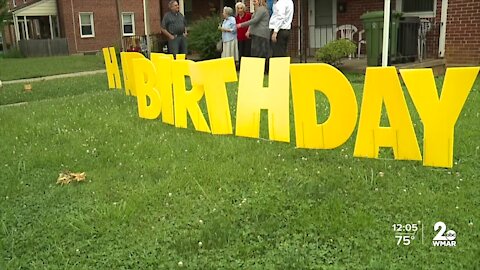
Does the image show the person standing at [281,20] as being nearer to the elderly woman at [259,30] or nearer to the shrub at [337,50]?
the elderly woman at [259,30]

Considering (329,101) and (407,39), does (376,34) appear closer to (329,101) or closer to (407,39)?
(407,39)

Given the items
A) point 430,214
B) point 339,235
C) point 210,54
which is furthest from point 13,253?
point 210,54

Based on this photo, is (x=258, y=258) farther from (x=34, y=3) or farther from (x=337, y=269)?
(x=34, y=3)

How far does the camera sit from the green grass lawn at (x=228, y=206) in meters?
3.19

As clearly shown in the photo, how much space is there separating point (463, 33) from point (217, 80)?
6795 mm

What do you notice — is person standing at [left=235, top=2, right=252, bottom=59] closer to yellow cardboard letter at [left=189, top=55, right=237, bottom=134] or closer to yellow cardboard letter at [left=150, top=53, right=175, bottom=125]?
yellow cardboard letter at [left=150, top=53, right=175, bottom=125]

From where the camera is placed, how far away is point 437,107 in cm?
414

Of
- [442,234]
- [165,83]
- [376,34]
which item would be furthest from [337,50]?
[442,234]

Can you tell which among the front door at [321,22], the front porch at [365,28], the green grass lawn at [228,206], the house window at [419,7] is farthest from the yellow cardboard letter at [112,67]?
the house window at [419,7]

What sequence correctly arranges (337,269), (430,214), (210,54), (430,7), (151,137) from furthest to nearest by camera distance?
(210,54) → (430,7) → (151,137) → (430,214) → (337,269)

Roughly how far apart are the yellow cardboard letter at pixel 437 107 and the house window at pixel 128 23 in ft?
108

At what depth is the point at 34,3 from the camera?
110 ft

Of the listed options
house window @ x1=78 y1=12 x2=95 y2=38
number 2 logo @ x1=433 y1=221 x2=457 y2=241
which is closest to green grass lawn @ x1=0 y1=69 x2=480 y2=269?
number 2 logo @ x1=433 y1=221 x2=457 y2=241

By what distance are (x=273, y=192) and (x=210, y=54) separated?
37.1 ft
